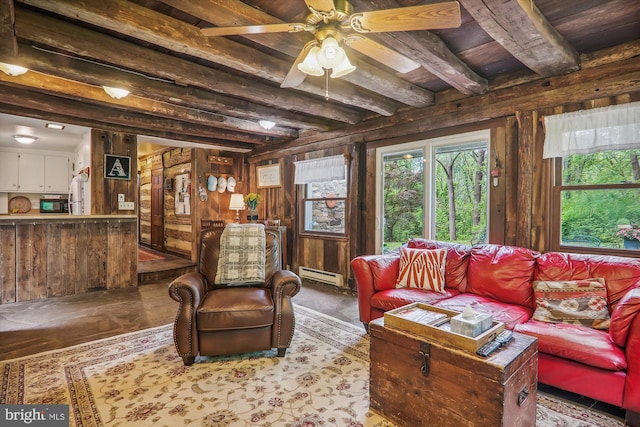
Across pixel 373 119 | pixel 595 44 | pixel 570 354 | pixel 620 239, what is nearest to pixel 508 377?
pixel 570 354

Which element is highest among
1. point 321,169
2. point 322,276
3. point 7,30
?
point 7,30

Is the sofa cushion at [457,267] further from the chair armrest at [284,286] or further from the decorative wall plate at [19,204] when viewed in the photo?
the decorative wall plate at [19,204]

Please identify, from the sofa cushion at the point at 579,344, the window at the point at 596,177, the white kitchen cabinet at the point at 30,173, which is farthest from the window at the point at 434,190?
the white kitchen cabinet at the point at 30,173

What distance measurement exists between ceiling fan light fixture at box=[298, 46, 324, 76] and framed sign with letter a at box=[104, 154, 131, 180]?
12.7 ft

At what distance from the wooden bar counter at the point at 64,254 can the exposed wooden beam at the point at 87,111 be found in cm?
135

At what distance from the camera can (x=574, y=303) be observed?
218cm

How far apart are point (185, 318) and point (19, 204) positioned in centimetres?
615

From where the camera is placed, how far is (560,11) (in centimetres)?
207

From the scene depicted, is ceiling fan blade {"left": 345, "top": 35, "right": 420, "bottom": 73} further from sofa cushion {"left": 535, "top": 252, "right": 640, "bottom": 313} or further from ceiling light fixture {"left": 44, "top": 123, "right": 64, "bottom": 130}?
ceiling light fixture {"left": 44, "top": 123, "right": 64, "bottom": 130}

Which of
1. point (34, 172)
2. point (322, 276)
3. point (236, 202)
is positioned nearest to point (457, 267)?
point (322, 276)

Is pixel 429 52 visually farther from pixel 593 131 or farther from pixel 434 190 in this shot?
pixel 434 190

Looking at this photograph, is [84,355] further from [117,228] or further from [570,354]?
[570,354]

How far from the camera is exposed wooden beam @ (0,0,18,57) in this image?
68.5 inches

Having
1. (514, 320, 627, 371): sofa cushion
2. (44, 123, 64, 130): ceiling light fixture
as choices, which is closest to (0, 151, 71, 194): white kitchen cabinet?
(44, 123, 64, 130): ceiling light fixture
